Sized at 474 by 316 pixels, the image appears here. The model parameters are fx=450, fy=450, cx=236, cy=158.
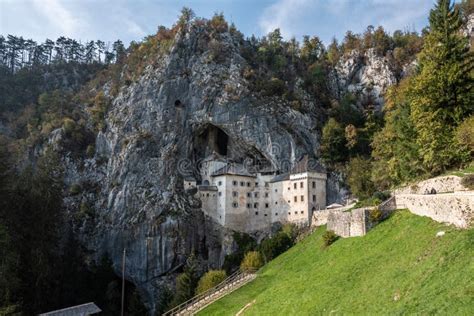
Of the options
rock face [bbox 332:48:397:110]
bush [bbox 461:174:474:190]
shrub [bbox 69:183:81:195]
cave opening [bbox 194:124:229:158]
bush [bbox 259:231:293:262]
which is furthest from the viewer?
rock face [bbox 332:48:397:110]

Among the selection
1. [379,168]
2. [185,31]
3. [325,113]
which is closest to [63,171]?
[185,31]

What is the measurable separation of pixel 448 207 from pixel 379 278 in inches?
216

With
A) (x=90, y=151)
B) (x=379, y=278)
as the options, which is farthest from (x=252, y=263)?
(x=90, y=151)

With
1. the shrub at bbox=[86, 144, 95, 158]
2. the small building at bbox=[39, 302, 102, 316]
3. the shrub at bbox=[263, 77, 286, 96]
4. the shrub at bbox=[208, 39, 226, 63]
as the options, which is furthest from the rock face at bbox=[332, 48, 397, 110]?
the small building at bbox=[39, 302, 102, 316]

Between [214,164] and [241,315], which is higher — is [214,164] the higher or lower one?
the higher one

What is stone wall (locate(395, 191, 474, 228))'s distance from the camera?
21234 millimetres

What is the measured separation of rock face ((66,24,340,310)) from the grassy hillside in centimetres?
2448

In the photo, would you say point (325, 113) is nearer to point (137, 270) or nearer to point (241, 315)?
point (137, 270)

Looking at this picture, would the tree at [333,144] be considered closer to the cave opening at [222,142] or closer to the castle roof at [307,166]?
the castle roof at [307,166]

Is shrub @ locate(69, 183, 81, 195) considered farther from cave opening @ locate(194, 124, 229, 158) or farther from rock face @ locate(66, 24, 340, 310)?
cave opening @ locate(194, 124, 229, 158)

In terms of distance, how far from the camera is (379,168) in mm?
50875

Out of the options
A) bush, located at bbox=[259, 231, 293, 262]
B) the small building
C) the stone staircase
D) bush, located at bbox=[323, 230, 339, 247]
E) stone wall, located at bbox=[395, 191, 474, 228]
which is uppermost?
stone wall, located at bbox=[395, 191, 474, 228]

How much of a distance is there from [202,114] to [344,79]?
92.8ft

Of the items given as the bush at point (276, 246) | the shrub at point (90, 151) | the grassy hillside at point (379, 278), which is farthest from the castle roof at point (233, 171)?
the grassy hillside at point (379, 278)
